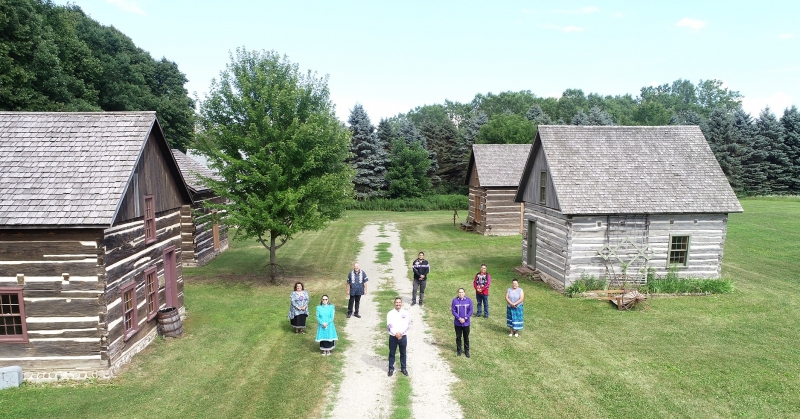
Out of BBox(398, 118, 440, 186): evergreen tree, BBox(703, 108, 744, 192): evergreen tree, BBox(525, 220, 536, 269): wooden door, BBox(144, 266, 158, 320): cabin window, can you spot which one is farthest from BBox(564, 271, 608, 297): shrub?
BBox(703, 108, 744, 192): evergreen tree

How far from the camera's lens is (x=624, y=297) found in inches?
742

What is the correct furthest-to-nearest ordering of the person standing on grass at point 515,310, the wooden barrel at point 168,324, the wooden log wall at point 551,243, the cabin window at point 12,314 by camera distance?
the wooden log wall at point 551,243 → the wooden barrel at point 168,324 → the person standing on grass at point 515,310 → the cabin window at point 12,314

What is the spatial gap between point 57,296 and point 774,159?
72.7 metres

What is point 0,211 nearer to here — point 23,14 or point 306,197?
point 306,197

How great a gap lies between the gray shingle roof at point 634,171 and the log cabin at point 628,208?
0.14 feet

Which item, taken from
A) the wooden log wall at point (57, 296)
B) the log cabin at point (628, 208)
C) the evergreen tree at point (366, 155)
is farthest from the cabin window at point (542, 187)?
the evergreen tree at point (366, 155)

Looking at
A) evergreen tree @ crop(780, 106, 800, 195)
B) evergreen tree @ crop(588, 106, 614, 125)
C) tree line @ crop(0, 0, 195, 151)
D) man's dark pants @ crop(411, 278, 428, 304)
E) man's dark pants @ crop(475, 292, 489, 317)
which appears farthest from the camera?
evergreen tree @ crop(588, 106, 614, 125)

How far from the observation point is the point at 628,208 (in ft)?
66.9

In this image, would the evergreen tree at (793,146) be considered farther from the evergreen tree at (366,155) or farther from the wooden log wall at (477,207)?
the evergreen tree at (366,155)

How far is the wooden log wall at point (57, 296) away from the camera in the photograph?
40.2 feet

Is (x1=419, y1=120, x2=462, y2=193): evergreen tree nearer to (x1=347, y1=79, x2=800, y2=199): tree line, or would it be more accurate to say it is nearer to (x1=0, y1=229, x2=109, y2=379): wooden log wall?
(x1=347, y1=79, x2=800, y2=199): tree line

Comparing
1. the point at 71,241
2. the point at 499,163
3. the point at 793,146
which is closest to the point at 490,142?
the point at 499,163

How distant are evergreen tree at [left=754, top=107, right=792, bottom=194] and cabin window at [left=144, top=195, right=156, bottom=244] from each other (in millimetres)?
68034

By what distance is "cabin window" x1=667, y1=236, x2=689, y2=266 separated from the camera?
21203mm
